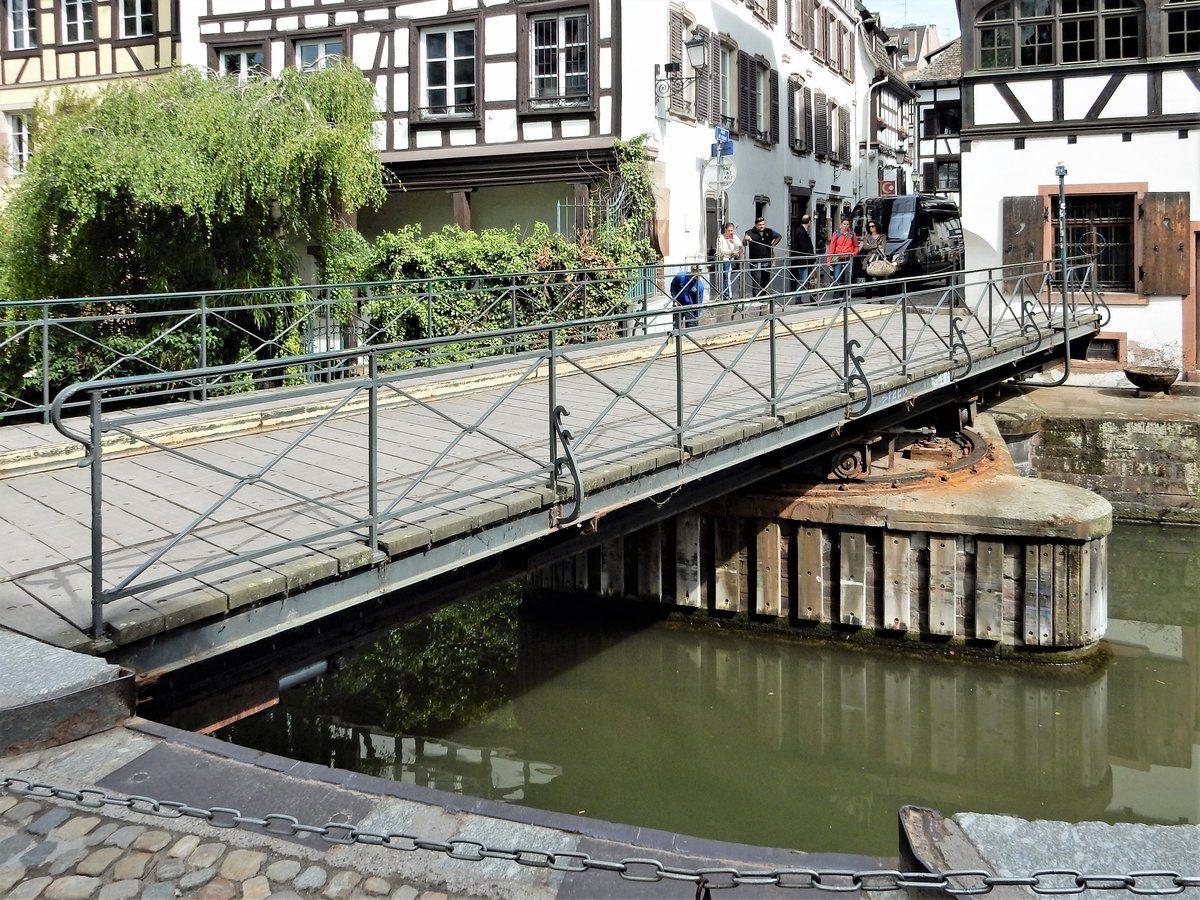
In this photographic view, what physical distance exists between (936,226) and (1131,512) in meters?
6.20

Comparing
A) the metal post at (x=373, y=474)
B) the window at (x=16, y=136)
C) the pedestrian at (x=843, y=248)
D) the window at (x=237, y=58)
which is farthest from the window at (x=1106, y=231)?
the window at (x=16, y=136)

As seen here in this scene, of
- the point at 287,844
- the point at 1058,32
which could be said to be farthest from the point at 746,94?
the point at 287,844

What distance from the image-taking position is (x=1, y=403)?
16.2 m

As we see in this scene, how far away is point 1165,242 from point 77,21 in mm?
20530

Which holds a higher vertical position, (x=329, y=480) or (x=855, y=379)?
(x=855, y=379)

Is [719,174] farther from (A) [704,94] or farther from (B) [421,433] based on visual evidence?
(B) [421,433]

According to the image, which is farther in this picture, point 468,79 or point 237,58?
point 237,58

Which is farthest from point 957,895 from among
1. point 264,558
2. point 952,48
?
point 952,48

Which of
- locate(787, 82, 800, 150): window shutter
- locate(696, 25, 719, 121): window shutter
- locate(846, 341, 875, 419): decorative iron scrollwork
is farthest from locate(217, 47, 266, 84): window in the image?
locate(846, 341, 875, 419): decorative iron scrollwork

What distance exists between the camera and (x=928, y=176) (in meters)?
43.1

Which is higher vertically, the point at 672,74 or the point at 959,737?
the point at 672,74

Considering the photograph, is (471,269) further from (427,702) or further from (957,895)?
(957,895)

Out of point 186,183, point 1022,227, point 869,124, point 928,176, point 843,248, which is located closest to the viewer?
point 186,183

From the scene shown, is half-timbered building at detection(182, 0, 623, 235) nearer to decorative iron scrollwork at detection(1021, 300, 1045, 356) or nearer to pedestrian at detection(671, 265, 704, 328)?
pedestrian at detection(671, 265, 704, 328)
